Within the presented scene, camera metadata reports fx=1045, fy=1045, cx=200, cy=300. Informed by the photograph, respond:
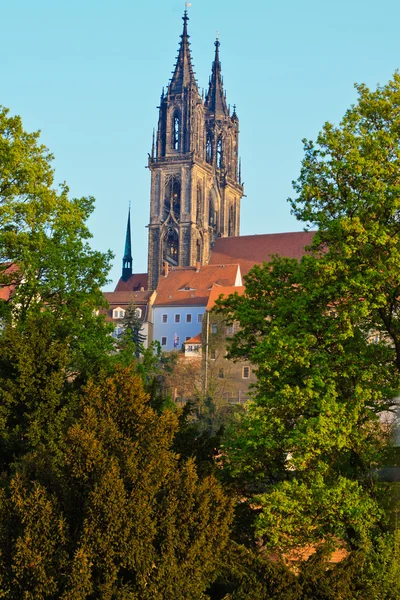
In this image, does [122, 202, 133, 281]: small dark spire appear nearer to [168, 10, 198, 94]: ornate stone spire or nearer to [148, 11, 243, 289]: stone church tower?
[148, 11, 243, 289]: stone church tower

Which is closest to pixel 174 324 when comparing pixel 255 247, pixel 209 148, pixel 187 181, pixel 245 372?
pixel 245 372

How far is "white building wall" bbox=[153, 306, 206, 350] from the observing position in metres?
96.6

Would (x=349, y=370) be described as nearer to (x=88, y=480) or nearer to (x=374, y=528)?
(x=374, y=528)

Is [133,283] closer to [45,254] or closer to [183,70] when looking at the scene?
[183,70]

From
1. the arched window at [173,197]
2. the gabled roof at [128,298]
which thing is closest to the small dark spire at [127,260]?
the arched window at [173,197]

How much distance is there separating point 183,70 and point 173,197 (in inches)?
650

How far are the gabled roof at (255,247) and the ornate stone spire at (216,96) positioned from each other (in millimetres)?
25976

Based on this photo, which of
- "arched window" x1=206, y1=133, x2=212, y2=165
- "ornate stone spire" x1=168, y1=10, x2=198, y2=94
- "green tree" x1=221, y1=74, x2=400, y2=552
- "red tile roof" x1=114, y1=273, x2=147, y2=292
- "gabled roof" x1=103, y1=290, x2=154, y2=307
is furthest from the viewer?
"arched window" x1=206, y1=133, x2=212, y2=165

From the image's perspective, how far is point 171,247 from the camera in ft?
391

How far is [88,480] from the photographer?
19688mm

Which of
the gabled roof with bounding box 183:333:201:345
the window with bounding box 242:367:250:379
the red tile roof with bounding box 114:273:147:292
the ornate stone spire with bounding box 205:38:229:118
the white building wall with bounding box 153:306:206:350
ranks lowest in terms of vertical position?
the window with bounding box 242:367:250:379

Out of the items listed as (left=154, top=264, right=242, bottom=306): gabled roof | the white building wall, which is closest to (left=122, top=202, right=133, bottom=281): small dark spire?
(left=154, top=264, right=242, bottom=306): gabled roof

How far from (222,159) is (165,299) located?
120 ft

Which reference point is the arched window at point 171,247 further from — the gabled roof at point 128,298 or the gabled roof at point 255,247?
the gabled roof at point 128,298
